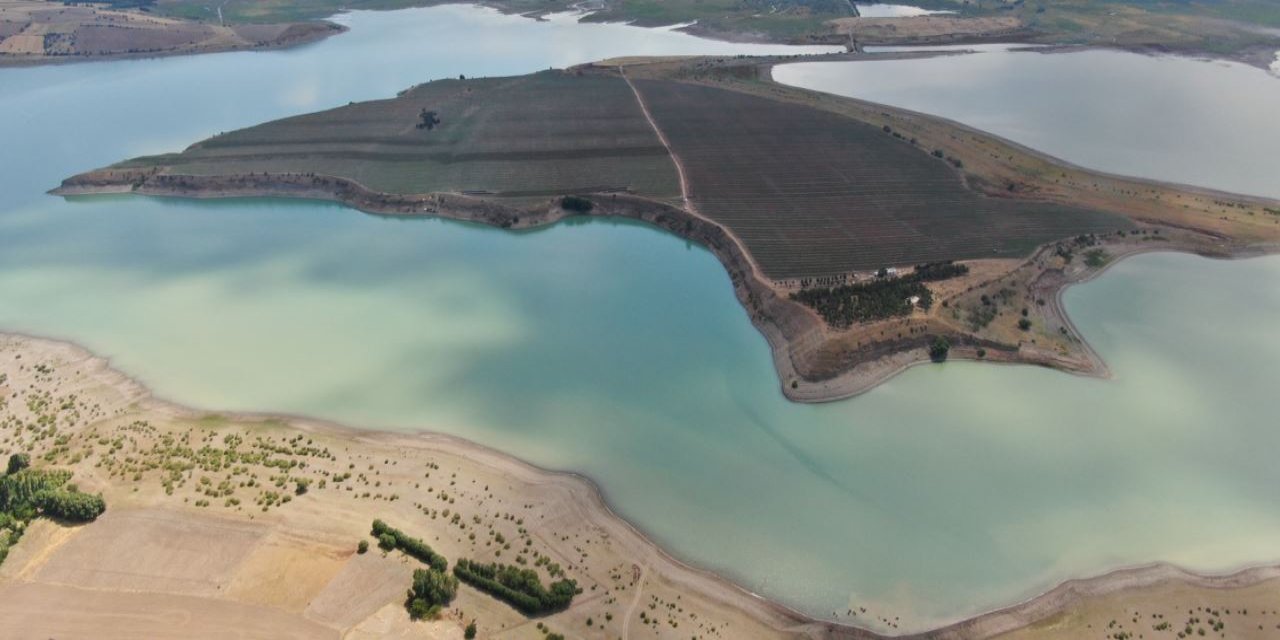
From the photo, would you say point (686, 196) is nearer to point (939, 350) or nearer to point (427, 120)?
point (939, 350)

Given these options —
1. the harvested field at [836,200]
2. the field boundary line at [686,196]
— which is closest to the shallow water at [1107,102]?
the harvested field at [836,200]

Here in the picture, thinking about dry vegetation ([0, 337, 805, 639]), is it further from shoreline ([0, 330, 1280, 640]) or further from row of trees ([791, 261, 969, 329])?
row of trees ([791, 261, 969, 329])

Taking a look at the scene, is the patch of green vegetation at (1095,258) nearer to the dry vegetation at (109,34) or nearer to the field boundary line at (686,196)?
the field boundary line at (686,196)

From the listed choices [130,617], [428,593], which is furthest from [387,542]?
[130,617]

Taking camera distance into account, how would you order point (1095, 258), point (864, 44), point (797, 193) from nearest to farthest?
point (1095, 258)
point (797, 193)
point (864, 44)

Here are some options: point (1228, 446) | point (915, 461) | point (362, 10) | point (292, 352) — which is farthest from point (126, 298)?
point (362, 10)
